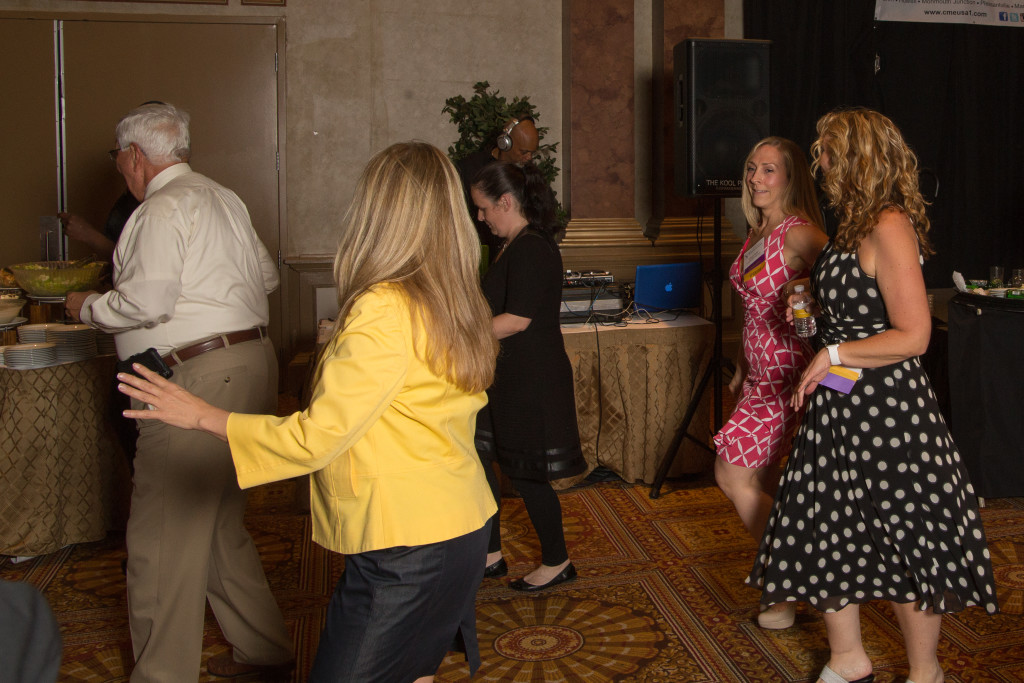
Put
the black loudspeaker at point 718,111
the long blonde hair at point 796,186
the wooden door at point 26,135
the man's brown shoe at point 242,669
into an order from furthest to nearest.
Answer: the wooden door at point 26,135, the black loudspeaker at point 718,111, the long blonde hair at point 796,186, the man's brown shoe at point 242,669

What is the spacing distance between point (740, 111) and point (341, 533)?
316cm

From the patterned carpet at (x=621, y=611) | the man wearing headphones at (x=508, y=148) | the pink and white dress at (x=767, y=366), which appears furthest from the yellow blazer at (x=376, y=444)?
the man wearing headphones at (x=508, y=148)

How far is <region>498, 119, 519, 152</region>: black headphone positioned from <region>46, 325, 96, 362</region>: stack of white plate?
1752mm

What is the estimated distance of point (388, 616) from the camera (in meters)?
1.45

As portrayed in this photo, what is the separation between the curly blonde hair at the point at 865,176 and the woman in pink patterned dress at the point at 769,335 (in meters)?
0.43

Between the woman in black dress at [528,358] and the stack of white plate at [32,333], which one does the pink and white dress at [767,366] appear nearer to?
the woman in black dress at [528,358]

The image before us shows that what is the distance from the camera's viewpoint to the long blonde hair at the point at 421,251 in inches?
57.8

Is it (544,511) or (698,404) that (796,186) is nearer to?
(544,511)

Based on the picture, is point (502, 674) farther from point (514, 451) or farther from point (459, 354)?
point (459, 354)

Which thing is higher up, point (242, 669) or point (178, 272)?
point (178, 272)

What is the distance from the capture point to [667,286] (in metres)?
4.14

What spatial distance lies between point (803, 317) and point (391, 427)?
1237 millimetres

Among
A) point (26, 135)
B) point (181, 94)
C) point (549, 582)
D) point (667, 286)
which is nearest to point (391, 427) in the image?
point (549, 582)

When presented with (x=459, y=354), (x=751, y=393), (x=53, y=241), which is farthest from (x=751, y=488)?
(x=53, y=241)
